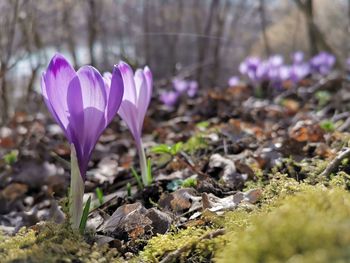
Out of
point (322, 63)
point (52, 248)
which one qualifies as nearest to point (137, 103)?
point (52, 248)

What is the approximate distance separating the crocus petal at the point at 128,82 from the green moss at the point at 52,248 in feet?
2.35

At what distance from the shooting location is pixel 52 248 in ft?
4.51

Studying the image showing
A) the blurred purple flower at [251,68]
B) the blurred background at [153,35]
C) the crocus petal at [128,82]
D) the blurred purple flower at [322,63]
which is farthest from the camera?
the blurred purple flower at [322,63]

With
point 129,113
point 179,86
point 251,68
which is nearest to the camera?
point 129,113

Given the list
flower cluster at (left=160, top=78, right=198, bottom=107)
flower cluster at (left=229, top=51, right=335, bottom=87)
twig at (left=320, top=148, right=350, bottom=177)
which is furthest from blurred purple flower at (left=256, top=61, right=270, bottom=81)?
twig at (left=320, top=148, right=350, bottom=177)

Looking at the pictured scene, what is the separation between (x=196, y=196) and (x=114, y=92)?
554mm

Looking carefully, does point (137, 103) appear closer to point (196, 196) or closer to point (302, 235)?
point (196, 196)

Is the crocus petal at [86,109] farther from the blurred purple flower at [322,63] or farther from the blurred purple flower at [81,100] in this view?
the blurred purple flower at [322,63]

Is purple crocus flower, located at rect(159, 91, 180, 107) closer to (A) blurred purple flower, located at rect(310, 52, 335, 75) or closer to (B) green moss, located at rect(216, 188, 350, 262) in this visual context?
(A) blurred purple flower, located at rect(310, 52, 335, 75)

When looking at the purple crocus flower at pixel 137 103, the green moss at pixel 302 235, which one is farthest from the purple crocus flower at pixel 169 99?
the green moss at pixel 302 235

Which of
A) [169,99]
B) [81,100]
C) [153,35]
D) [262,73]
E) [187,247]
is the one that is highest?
[81,100]

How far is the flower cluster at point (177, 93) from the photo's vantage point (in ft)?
18.7

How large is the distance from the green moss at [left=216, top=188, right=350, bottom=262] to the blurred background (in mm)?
1684

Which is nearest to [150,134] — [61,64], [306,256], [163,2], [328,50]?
[61,64]
